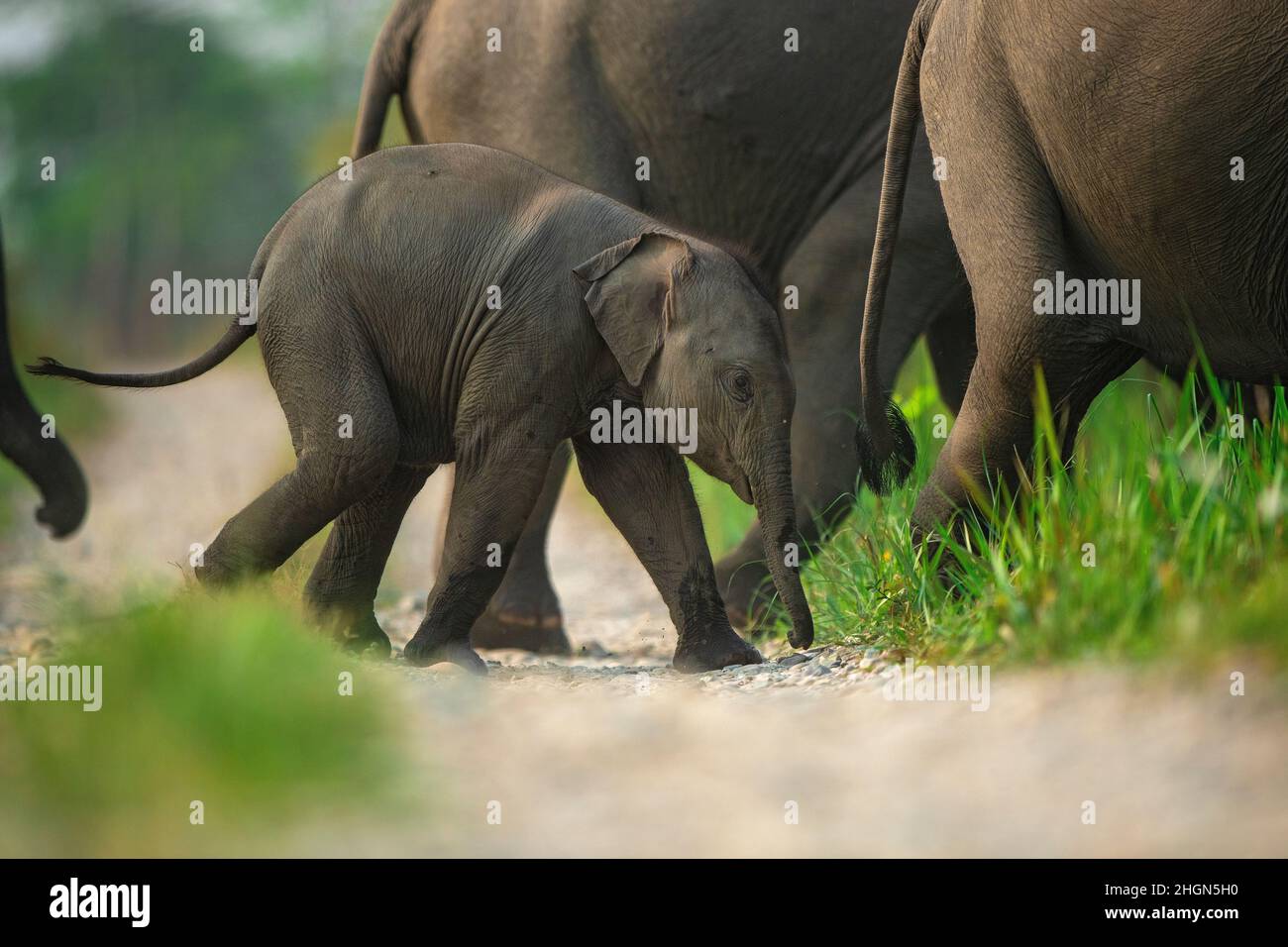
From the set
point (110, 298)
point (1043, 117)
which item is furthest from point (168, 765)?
point (110, 298)

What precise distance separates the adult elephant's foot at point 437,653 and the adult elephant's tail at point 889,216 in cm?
146

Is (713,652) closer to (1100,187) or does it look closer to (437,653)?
(437,653)

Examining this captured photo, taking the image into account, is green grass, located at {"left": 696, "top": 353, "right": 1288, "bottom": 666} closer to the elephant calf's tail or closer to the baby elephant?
the baby elephant

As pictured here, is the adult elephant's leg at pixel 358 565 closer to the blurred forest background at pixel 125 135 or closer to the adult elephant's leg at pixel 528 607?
the adult elephant's leg at pixel 528 607

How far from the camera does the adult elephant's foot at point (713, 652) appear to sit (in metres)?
5.70

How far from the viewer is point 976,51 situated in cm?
516

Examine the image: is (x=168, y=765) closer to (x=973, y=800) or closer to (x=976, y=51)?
(x=973, y=800)

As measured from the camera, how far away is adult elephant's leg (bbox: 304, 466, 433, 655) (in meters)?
5.96

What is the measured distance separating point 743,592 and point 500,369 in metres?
1.69

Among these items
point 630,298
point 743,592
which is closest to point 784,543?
point 630,298

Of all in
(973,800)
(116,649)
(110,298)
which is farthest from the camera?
(110,298)

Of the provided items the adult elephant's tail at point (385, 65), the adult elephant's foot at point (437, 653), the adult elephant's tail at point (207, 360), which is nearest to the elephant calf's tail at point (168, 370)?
the adult elephant's tail at point (207, 360)

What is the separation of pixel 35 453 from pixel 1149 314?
399 cm

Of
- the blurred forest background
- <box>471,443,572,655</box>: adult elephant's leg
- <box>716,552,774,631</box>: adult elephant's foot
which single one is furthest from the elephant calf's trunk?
the blurred forest background
